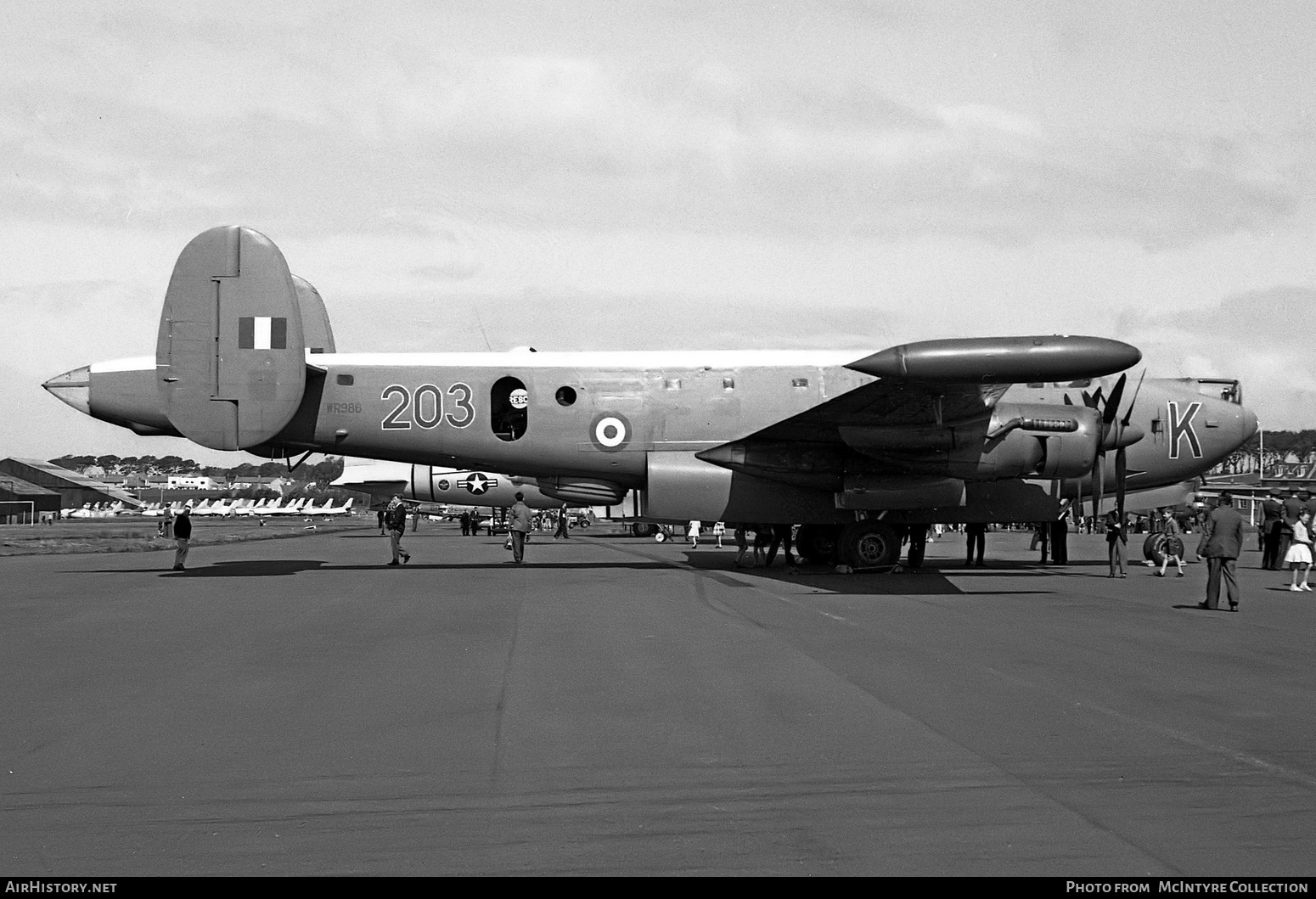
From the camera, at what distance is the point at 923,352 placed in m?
14.8

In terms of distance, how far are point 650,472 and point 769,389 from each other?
113 inches

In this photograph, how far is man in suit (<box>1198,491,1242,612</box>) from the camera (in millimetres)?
14336

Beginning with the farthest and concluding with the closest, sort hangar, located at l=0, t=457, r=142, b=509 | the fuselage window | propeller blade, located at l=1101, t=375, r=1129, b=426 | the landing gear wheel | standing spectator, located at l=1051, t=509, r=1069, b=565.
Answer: hangar, located at l=0, t=457, r=142, b=509 < standing spectator, located at l=1051, t=509, r=1069, b=565 < the landing gear wheel < the fuselage window < propeller blade, located at l=1101, t=375, r=1129, b=426

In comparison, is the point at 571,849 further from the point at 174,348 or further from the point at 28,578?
the point at 28,578

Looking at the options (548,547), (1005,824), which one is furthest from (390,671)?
(548,547)

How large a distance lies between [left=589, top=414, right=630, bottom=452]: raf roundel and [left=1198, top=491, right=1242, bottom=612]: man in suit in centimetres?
1001

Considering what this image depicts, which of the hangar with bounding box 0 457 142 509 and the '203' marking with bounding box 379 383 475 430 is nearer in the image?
the '203' marking with bounding box 379 383 475 430

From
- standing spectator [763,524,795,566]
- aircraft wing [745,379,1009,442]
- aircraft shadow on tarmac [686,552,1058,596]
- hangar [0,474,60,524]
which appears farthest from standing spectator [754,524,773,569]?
hangar [0,474,60,524]

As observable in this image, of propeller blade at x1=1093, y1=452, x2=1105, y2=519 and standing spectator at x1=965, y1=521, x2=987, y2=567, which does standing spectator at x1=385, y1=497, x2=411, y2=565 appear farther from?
propeller blade at x1=1093, y1=452, x2=1105, y2=519

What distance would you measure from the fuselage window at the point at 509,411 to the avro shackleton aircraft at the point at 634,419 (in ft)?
0.12

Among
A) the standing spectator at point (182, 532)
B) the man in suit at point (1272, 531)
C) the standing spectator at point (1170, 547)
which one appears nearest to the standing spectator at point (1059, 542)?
the standing spectator at point (1170, 547)

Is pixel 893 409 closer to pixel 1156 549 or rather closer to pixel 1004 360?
pixel 1004 360

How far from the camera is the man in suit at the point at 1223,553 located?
14336mm

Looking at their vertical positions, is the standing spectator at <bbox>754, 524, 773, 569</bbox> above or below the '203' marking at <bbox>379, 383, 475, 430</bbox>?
below
